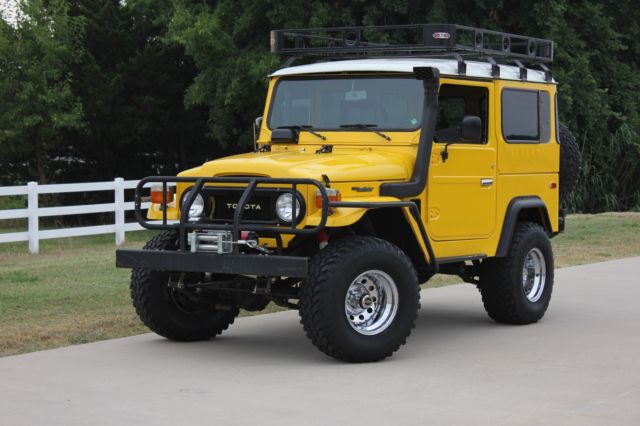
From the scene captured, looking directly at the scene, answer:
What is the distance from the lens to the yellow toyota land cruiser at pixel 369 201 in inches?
348

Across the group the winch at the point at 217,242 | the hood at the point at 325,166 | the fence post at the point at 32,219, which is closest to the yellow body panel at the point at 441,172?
the hood at the point at 325,166

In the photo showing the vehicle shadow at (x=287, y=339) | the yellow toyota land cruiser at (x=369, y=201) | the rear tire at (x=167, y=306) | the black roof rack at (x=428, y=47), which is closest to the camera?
the yellow toyota land cruiser at (x=369, y=201)

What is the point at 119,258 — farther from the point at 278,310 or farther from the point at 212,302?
the point at 278,310

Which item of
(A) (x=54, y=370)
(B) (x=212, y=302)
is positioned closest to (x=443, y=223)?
(B) (x=212, y=302)

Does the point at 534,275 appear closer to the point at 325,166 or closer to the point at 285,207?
the point at 325,166

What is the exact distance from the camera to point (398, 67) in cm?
1001

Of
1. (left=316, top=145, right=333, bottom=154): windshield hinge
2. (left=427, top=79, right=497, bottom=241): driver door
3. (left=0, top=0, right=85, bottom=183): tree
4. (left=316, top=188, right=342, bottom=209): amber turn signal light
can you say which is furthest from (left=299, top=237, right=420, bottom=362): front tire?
(left=0, top=0, right=85, bottom=183): tree

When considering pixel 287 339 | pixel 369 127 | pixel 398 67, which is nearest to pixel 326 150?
pixel 369 127

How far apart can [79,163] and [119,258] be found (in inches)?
1010

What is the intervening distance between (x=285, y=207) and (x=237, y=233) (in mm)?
413

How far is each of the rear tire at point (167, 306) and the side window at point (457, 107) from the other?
234 centimetres

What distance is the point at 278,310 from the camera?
1189 centimetres

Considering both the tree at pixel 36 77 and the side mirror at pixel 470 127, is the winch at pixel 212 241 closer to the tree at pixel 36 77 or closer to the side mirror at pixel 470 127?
the side mirror at pixel 470 127

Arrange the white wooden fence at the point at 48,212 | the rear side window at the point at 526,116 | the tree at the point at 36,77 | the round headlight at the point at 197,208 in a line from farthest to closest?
the tree at the point at 36,77
the white wooden fence at the point at 48,212
the rear side window at the point at 526,116
the round headlight at the point at 197,208
